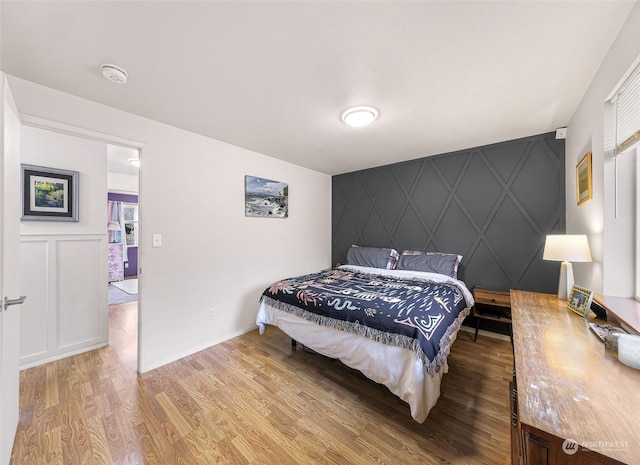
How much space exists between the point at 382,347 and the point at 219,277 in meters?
2.05

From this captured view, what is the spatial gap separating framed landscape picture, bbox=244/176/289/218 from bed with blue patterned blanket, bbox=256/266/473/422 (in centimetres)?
116

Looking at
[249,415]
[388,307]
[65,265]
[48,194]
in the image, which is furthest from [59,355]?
[388,307]

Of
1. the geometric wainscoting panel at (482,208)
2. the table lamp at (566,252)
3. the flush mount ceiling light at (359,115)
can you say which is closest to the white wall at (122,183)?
the geometric wainscoting panel at (482,208)

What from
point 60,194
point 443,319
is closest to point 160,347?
point 60,194

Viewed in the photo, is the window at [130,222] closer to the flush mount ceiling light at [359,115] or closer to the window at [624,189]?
the flush mount ceiling light at [359,115]

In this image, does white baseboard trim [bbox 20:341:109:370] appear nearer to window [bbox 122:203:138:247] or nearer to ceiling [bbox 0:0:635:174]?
ceiling [bbox 0:0:635:174]

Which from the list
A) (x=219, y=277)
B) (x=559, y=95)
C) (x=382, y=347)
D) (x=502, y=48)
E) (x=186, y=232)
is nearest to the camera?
(x=502, y=48)

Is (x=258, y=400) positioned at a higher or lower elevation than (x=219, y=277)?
lower

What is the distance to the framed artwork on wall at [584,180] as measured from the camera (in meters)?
1.76

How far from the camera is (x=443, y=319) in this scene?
189cm

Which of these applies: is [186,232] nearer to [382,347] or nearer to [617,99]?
[382,347]

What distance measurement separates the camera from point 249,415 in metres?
1.73

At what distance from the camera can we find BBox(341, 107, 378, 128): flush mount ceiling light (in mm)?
2102

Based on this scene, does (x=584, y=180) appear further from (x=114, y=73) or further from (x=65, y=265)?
(x=65, y=265)
